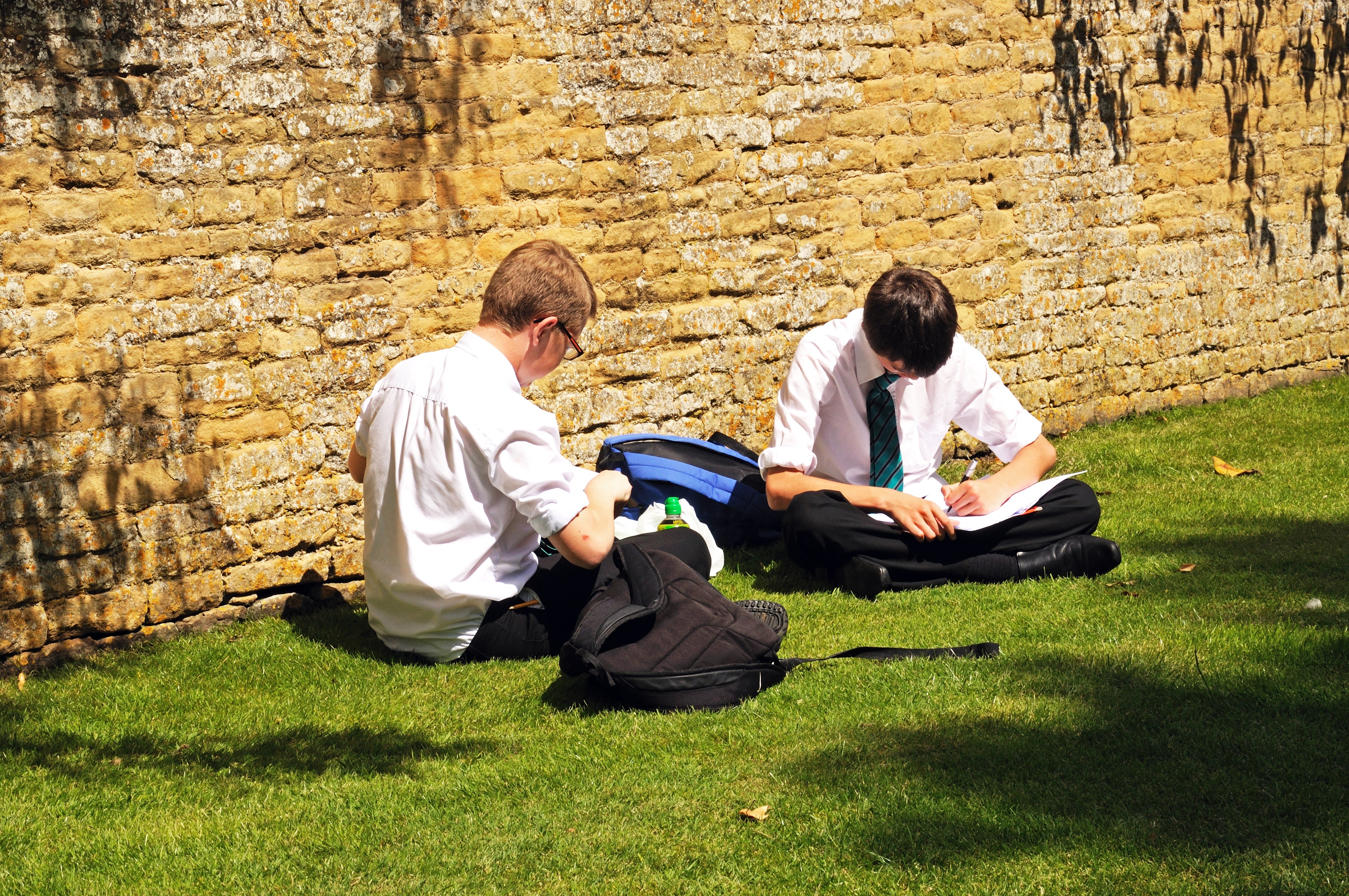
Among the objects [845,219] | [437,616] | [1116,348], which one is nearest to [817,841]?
[437,616]

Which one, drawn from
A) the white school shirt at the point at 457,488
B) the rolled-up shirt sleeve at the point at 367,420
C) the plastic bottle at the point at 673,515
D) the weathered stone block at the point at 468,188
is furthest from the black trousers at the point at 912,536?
the weathered stone block at the point at 468,188

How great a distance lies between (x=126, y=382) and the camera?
468 centimetres

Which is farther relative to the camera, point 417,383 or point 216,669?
point 216,669

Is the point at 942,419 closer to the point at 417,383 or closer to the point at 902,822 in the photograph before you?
the point at 417,383

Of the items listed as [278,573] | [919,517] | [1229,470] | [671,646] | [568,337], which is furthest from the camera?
[1229,470]

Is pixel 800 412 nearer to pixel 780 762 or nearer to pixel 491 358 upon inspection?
pixel 491 358

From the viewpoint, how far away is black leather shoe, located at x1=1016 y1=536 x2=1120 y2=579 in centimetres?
472

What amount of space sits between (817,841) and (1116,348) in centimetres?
610

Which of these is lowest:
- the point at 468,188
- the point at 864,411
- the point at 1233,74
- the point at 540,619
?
the point at 540,619

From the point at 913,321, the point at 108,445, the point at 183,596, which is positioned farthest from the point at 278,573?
the point at 913,321

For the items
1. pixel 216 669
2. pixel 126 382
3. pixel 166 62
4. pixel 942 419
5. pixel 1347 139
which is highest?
pixel 166 62

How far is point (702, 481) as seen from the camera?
5387 mm

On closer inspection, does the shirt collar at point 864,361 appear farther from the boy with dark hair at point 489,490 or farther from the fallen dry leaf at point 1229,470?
the fallen dry leaf at point 1229,470

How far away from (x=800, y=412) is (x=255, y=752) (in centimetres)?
243
